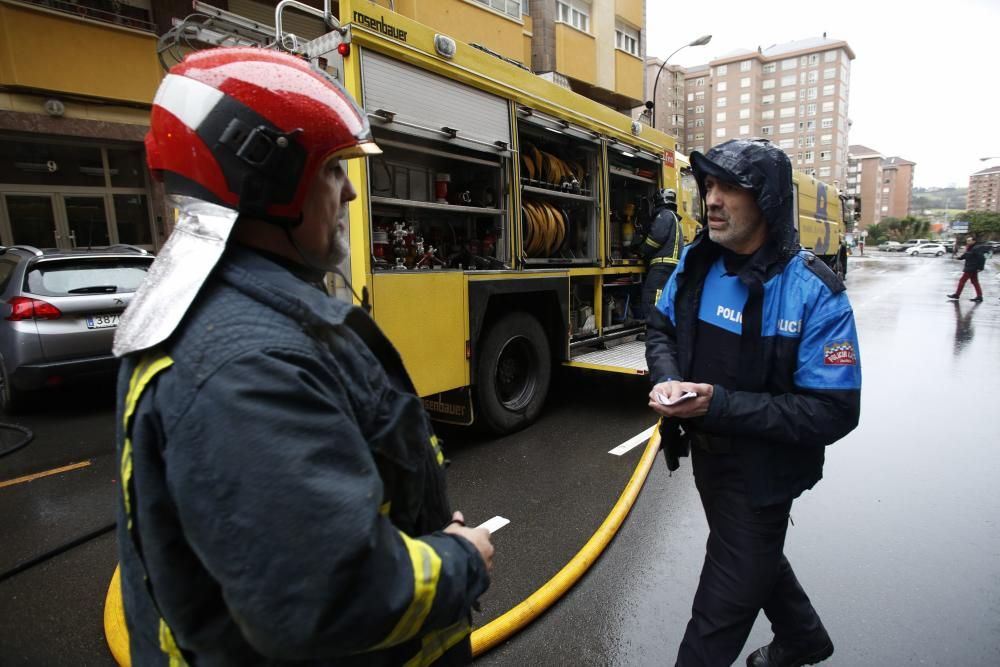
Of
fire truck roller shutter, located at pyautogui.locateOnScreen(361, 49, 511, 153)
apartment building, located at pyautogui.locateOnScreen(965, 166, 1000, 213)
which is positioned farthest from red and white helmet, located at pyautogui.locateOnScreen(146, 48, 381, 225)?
apartment building, located at pyautogui.locateOnScreen(965, 166, 1000, 213)

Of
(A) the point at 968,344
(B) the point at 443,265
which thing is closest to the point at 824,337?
(B) the point at 443,265

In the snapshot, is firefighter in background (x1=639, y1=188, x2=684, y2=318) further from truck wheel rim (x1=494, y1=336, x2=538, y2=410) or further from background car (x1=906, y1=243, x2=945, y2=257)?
background car (x1=906, y1=243, x2=945, y2=257)

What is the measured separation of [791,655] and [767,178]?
→ 1868mm

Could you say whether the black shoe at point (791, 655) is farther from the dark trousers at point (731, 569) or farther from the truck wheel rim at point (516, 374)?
the truck wheel rim at point (516, 374)

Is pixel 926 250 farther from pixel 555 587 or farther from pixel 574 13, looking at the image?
pixel 555 587

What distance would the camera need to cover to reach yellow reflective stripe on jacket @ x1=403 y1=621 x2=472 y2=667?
116cm

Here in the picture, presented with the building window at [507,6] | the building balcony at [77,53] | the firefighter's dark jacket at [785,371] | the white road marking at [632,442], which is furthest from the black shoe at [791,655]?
the building window at [507,6]

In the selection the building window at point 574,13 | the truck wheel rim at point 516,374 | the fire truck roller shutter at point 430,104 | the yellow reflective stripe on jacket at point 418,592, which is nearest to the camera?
the yellow reflective stripe on jacket at point 418,592

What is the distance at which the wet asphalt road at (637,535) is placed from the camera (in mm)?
2559

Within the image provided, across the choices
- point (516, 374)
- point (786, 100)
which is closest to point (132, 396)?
point (516, 374)

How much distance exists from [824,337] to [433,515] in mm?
1413

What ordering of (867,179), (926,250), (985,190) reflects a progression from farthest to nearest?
(985,190) < (867,179) < (926,250)

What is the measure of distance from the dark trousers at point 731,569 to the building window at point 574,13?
2152 cm

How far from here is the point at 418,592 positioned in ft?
2.93
